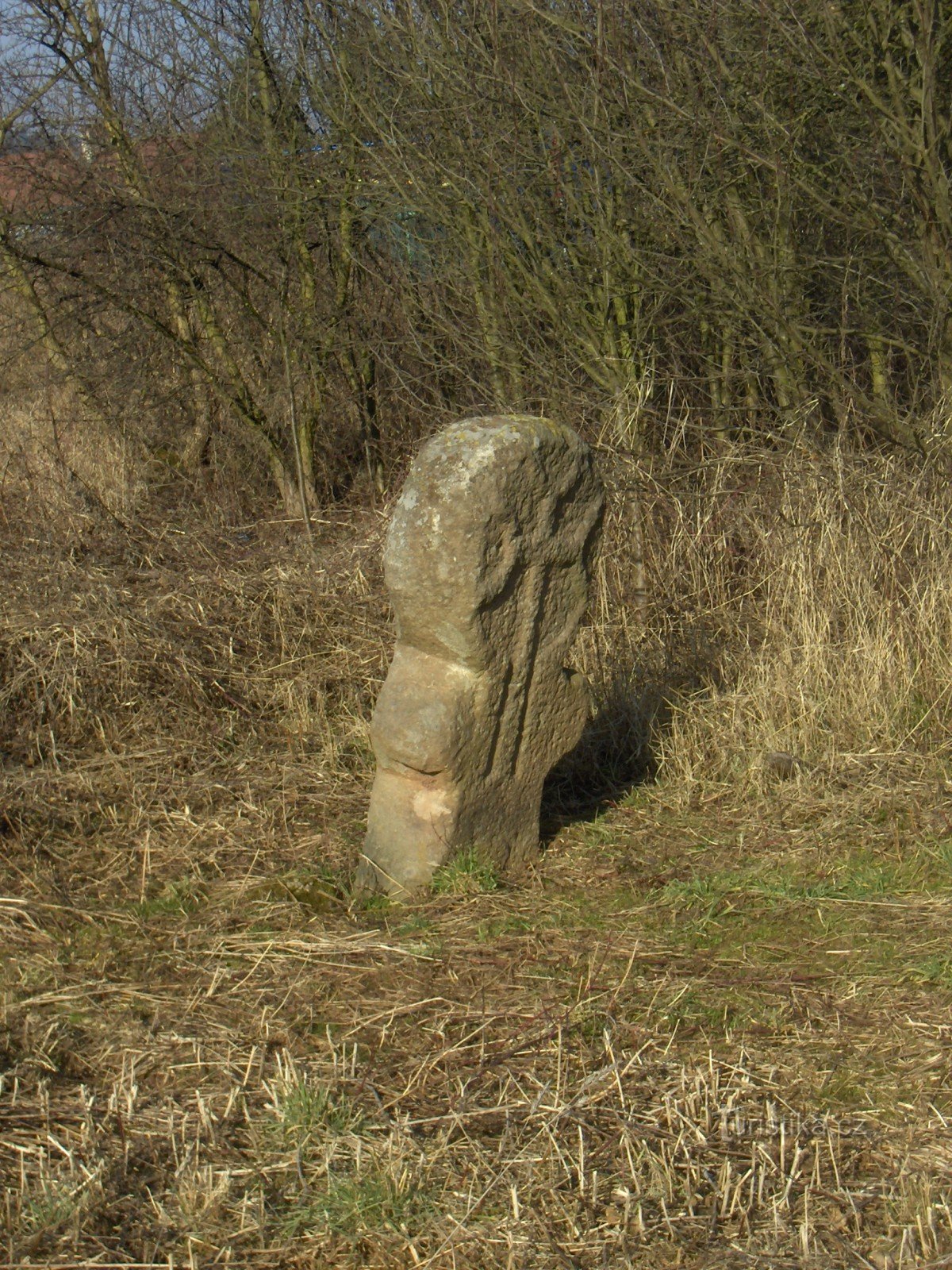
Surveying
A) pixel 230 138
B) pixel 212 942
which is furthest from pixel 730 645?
pixel 230 138

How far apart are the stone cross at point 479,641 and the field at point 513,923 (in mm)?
204

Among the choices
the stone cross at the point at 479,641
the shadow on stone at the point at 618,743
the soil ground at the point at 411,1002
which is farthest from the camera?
the shadow on stone at the point at 618,743

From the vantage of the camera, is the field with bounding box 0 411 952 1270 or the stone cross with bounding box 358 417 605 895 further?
the stone cross with bounding box 358 417 605 895

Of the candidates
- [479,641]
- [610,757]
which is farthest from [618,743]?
[479,641]

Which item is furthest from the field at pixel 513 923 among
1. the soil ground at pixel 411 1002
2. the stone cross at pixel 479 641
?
the stone cross at pixel 479 641

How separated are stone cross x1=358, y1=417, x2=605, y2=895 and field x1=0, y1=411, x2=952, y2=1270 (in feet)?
0.67

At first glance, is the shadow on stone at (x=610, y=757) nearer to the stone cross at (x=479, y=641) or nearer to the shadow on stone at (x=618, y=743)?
the shadow on stone at (x=618, y=743)

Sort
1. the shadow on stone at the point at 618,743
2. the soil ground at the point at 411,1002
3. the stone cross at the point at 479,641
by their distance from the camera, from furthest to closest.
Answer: the shadow on stone at the point at 618,743, the stone cross at the point at 479,641, the soil ground at the point at 411,1002

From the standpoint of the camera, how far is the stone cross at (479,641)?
389 cm

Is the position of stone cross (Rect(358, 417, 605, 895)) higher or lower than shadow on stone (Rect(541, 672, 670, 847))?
higher

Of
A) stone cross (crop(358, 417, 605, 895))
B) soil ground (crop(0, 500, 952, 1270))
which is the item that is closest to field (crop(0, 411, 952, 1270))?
soil ground (crop(0, 500, 952, 1270))

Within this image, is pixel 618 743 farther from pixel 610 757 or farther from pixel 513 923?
pixel 513 923

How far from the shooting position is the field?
101 inches

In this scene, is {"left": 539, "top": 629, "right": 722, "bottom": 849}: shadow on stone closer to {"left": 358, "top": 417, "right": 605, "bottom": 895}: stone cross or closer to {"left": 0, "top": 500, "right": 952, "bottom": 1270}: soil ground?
{"left": 0, "top": 500, "right": 952, "bottom": 1270}: soil ground
